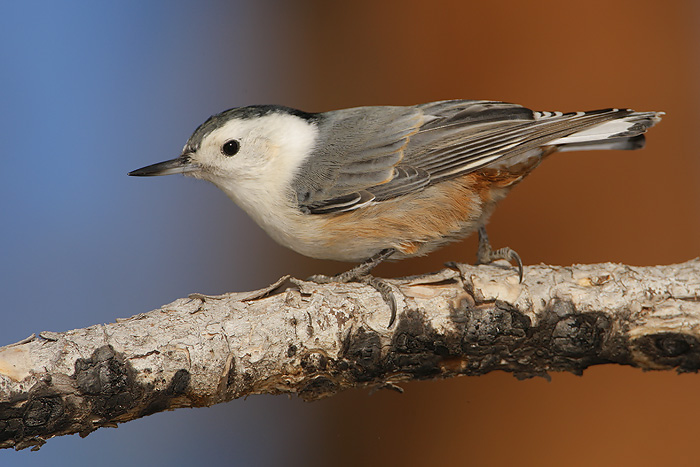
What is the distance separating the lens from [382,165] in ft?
5.92

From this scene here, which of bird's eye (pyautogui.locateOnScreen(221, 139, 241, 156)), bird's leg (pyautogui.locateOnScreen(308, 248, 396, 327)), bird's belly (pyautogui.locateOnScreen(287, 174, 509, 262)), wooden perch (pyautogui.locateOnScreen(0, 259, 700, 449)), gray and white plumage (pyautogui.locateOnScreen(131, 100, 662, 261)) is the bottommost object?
wooden perch (pyautogui.locateOnScreen(0, 259, 700, 449))

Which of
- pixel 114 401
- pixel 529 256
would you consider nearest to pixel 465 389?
pixel 529 256

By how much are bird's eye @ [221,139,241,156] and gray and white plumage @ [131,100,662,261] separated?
12mm

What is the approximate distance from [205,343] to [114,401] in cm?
22

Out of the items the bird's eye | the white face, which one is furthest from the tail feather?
Result: the bird's eye

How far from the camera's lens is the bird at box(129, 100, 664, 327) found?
1.77m

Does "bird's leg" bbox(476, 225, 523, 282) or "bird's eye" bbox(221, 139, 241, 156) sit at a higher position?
"bird's eye" bbox(221, 139, 241, 156)

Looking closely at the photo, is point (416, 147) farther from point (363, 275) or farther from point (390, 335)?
point (390, 335)

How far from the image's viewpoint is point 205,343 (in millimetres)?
1414

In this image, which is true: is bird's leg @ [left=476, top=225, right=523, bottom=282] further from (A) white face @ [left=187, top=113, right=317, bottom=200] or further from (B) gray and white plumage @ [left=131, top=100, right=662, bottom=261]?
(A) white face @ [left=187, top=113, right=317, bottom=200]

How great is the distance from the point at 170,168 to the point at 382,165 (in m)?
0.62

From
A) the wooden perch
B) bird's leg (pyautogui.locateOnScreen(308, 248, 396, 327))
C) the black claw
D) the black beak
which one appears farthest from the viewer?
the black beak

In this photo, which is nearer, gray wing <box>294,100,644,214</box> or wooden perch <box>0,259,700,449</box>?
wooden perch <box>0,259,700,449</box>

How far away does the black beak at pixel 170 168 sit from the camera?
1.84m
